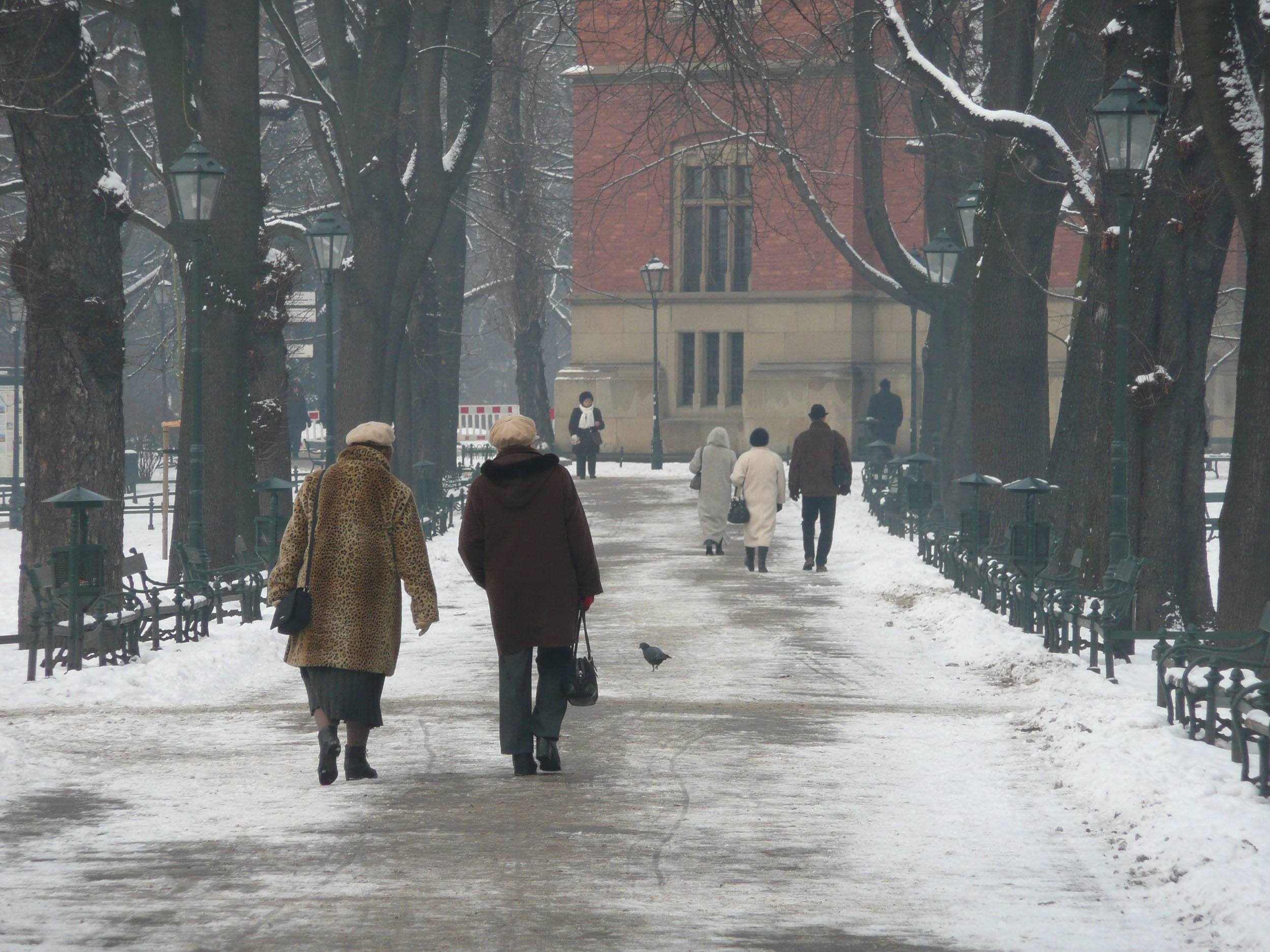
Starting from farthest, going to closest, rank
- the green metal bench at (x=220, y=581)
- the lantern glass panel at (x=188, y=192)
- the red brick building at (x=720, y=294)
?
1. the red brick building at (x=720, y=294)
2. the lantern glass panel at (x=188, y=192)
3. the green metal bench at (x=220, y=581)

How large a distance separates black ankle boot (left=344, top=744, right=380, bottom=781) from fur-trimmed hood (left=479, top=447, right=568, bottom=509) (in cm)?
123

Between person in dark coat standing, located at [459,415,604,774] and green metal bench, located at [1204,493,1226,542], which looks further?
green metal bench, located at [1204,493,1226,542]

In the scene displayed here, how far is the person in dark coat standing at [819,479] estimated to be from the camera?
19.3 m

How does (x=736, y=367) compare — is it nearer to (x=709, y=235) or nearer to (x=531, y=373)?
(x=709, y=235)

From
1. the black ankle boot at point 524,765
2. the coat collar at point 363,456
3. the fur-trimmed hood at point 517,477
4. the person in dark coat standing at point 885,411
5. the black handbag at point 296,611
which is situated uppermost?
the person in dark coat standing at point 885,411

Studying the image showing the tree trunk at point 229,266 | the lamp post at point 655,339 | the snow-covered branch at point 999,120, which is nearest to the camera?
the snow-covered branch at point 999,120

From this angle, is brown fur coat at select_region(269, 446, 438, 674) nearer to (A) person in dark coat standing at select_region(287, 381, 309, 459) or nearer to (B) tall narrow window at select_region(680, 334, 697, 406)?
(A) person in dark coat standing at select_region(287, 381, 309, 459)

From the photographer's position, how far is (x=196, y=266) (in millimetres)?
15047

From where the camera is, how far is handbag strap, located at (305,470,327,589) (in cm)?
804

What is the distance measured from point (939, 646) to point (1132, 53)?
4.25 metres

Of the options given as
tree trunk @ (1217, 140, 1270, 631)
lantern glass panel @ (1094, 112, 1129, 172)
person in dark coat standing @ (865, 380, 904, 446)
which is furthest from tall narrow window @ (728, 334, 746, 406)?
tree trunk @ (1217, 140, 1270, 631)

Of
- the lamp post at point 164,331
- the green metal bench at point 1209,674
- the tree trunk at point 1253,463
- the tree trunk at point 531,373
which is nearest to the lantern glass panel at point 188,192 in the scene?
the tree trunk at point 1253,463

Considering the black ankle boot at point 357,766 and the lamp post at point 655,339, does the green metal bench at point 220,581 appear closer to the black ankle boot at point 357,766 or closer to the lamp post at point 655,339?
the black ankle boot at point 357,766

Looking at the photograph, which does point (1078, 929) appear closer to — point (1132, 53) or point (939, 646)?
point (939, 646)
